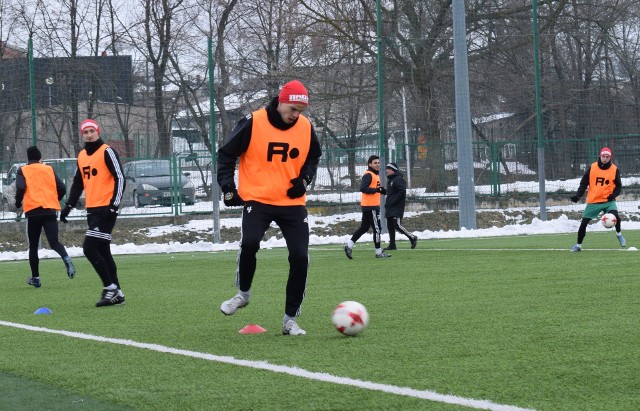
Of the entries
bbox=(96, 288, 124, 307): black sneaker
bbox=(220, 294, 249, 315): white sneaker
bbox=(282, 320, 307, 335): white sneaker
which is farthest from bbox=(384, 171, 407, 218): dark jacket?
bbox=(282, 320, 307, 335): white sneaker

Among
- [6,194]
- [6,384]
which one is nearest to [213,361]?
[6,384]

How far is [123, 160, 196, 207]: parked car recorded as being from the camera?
85.8 feet

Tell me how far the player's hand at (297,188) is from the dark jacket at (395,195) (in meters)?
12.8

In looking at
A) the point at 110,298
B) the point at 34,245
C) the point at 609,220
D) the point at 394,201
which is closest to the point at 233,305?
the point at 110,298

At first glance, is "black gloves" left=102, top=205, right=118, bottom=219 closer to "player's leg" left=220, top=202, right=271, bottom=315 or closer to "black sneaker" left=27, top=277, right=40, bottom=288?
"player's leg" left=220, top=202, right=271, bottom=315

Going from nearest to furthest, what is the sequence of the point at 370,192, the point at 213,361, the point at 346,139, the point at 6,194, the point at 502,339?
the point at 213,361, the point at 502,339, the point at 370,192, the point at 6,194, the point at 346,139

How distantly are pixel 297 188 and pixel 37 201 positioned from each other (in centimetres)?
797

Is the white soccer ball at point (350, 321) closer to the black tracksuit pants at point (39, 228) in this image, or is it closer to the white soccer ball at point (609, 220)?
the black tracksuit pants at point (39, 228)

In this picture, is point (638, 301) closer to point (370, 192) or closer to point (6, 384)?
point (6, 384)

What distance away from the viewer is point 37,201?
609 inches

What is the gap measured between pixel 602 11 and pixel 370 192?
596 inches

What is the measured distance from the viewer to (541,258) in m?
16.8

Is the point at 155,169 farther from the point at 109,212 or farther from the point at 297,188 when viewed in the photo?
the point at 297,188

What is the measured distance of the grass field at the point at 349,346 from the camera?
5.64 metres
